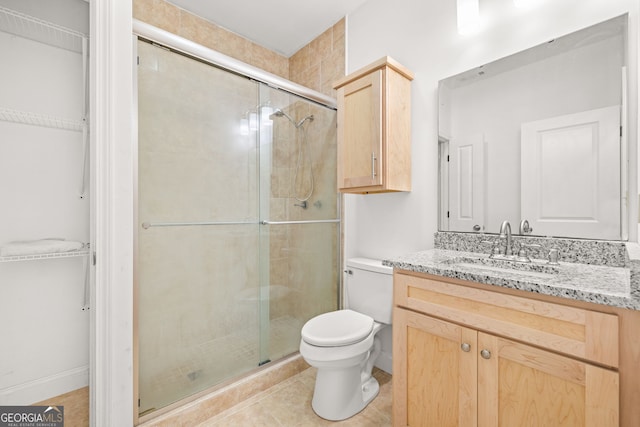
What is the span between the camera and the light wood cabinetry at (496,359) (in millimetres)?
806

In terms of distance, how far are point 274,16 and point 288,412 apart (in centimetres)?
269

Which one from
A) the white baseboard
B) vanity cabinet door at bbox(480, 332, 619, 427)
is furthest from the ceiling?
the white baseboard

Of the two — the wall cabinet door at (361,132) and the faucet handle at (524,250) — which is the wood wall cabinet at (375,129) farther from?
the faucet handle at (524,250)

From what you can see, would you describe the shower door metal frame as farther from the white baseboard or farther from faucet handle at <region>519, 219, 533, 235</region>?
faucet handle at <region>519, 219, 533, 235</region>

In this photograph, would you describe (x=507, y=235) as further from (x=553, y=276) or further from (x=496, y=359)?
(x=496, y=359)

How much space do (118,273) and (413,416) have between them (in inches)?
55.9

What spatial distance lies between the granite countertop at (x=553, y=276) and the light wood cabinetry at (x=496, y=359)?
6cm

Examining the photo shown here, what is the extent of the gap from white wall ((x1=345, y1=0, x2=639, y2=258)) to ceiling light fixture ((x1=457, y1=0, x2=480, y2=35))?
37 mm

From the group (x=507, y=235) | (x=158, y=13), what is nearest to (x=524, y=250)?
(x=507, y=235)

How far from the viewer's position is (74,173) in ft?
5.08

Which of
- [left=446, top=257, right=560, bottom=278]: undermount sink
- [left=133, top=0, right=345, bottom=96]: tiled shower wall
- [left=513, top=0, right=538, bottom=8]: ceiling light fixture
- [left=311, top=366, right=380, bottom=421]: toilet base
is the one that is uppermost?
[left=133, top=0, right=345, bottom=96]: tiled shower wall

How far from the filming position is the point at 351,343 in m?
1.46

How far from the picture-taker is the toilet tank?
173cm

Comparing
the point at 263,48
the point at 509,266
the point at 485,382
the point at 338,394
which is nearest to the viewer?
the point at 485,382
